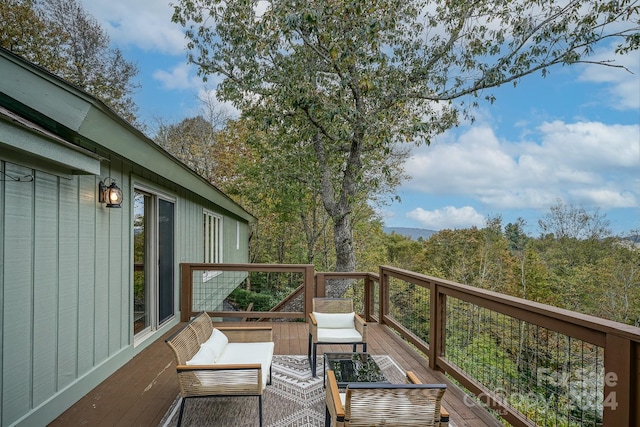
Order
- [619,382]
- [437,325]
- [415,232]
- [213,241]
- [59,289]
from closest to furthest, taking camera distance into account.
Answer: [619,382]
[59,289]
[437,325]
[213,241]
[415,232]

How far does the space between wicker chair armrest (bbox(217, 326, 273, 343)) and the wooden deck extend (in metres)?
0.66

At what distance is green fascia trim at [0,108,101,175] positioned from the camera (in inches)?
82.2

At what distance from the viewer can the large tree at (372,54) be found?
686 cm

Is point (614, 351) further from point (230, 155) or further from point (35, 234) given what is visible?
point (230, 155)

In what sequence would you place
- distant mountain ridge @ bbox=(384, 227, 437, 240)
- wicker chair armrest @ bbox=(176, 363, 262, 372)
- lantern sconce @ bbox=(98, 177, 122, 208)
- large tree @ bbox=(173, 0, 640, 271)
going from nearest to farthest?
wicker chair armrest @ bbox=(176, 363, 262, 372) < lantern sconce @ bbox=(98, 177, 122, 208) < large tree @ bbox=(173, 0, 640, 271) < distant mountain ridge @ bbox=(384, 227, 437, 240)

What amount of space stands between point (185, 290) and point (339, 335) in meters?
3.02

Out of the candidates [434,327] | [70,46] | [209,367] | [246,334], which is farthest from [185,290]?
[70,46]

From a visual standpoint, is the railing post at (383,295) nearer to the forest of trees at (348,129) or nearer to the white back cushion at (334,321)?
the white back cushion at (334,321)

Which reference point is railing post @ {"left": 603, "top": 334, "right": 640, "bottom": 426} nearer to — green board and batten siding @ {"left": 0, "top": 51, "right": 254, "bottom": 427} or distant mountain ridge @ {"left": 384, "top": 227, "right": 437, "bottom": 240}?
green board and batten siding @ {"left": 0, "top": 51, "right": 254, "bottom": 427}

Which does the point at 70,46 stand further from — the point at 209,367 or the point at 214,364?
the point at 209,367

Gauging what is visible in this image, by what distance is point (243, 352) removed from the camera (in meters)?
3.50

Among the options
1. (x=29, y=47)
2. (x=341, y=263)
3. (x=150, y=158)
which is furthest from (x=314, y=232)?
(x=150, y=158)

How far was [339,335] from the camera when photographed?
13.4 feet

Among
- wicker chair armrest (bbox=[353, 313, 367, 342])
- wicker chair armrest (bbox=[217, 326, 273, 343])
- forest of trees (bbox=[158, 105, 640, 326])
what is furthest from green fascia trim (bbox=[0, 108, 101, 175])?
forest of trees (bbox=[158, 105, 640, 326])
